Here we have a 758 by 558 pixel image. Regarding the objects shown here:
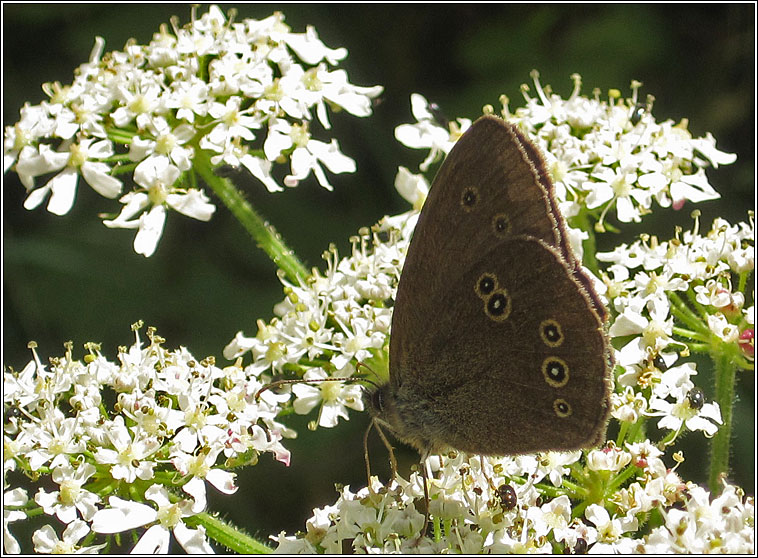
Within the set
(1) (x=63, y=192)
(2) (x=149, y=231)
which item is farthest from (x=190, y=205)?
(1) (x=63, y=192)

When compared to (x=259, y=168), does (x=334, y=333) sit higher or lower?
lower

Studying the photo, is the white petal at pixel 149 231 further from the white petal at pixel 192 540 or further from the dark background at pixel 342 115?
the dark background at pixel 342 115

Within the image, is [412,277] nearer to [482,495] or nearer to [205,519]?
[482,495]

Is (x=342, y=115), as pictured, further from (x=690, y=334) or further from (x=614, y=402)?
(x=614, y=402)

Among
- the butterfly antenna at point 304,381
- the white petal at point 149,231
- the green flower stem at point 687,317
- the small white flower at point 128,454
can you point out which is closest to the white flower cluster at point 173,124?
the white petal at point 149,231

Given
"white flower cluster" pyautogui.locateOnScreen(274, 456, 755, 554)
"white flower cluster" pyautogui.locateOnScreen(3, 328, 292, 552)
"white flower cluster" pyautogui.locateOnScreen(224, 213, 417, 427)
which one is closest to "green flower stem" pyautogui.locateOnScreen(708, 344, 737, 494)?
"white flower cluster" pyautogui.locateOnScreen(274, 456, 755, 554)

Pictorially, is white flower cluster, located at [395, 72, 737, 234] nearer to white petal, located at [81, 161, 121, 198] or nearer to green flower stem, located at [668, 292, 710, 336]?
green flower stem, located at [668, 292, 710, 336]

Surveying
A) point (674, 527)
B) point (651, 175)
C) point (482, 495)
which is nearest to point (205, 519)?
point (482, 495)
